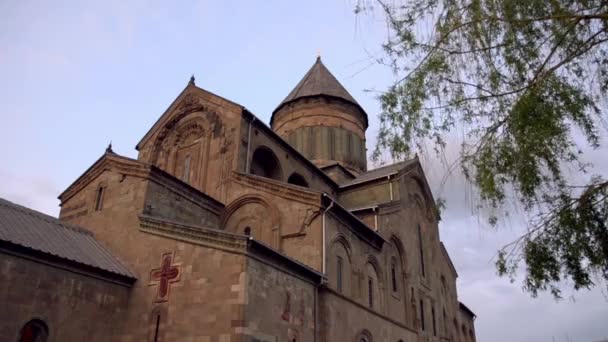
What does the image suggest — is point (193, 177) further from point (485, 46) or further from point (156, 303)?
point (485, 46)

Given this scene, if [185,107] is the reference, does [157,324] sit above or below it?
below

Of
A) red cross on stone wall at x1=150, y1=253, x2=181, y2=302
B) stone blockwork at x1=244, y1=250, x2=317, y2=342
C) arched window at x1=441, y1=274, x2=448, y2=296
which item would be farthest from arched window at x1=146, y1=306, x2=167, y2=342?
arched window at x1=441, y1=274, x2=448, y2=296

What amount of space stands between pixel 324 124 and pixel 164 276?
15.9 meters

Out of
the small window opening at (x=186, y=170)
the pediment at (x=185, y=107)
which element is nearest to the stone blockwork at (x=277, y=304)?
the small window opening at (x=186, y=170)

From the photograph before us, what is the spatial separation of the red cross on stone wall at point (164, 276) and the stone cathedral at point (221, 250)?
0.11ft

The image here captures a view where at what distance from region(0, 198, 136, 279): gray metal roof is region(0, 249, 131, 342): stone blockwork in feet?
1.04

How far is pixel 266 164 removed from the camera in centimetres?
1933

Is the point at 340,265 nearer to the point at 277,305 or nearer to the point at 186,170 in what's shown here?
the point at 277,305

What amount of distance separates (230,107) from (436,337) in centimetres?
1213

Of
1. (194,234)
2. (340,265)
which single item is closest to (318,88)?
(340,265)

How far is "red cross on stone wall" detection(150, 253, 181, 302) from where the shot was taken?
11445 mm

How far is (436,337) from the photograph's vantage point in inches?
792

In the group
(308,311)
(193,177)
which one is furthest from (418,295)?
(193,177)

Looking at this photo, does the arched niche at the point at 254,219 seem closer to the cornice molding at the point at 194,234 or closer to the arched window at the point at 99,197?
the cornice molding at the point at 194,234
